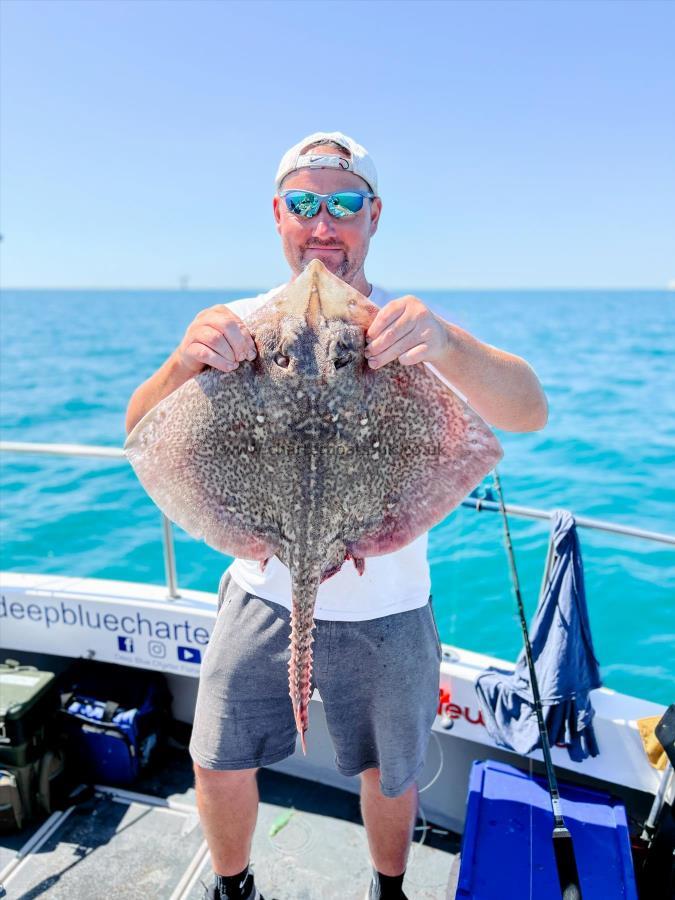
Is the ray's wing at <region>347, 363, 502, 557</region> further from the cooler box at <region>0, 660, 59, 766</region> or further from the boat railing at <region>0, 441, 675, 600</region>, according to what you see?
the cooler box at <region>0, 660, 59, 766</region>

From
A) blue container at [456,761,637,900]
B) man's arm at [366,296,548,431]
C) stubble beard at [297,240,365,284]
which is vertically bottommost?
blue container at [456,761,637,900]

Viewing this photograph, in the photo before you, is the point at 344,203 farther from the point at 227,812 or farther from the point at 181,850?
the point at 181,850

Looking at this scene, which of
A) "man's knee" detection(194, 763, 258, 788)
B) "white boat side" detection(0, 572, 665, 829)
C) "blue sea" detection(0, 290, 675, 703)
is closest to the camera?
"man's knee" detection(194, 763, 258, 788)

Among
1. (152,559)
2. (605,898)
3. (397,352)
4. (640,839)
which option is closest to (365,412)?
(397,352)

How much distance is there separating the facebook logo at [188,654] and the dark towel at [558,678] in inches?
69.4

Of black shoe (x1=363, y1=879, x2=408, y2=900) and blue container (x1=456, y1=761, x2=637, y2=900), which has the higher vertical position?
blue container (x1=456, y1=761, x2=637, y2=900)

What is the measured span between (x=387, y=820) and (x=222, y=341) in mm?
2149

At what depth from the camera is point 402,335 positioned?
1908 mm

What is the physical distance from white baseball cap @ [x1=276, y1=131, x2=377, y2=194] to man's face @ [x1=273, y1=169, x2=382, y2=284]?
0.02 meters

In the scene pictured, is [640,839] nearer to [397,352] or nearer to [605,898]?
[605,898]

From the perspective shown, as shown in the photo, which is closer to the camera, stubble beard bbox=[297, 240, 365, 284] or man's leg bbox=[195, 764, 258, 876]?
stubble beard bbox=[297, 240, 365, 284]

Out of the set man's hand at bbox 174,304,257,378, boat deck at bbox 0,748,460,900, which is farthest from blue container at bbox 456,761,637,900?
man's hand at bbox 174,304,257,378

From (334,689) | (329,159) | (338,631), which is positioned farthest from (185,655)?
(329,159)

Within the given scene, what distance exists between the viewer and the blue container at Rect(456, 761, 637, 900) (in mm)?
2752
